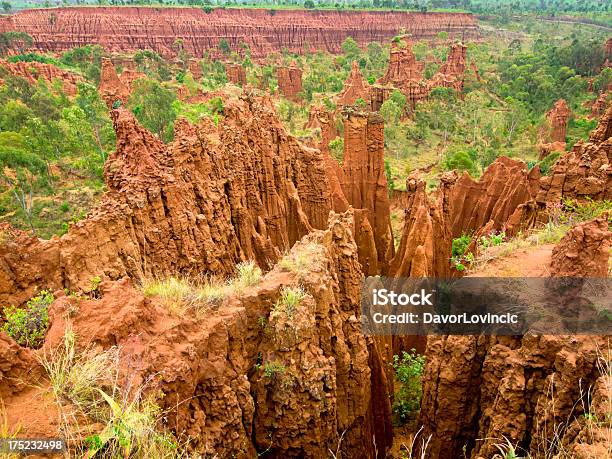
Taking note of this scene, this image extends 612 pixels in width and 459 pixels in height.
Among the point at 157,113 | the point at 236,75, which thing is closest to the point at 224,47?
the point at 236,75

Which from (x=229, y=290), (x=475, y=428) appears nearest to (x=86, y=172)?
(x=229, y=290)

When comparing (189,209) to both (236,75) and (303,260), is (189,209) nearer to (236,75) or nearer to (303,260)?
(303,260)

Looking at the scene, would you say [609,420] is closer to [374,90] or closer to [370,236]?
[370,236]

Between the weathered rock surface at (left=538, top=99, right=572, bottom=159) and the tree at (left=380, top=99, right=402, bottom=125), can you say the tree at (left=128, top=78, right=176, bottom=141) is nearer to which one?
the tree at (left=380, top=99, right=402, bottom=125)

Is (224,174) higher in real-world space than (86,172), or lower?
higher

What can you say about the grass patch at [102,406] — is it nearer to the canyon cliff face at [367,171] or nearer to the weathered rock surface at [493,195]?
the weathered rock surface at [493,195]

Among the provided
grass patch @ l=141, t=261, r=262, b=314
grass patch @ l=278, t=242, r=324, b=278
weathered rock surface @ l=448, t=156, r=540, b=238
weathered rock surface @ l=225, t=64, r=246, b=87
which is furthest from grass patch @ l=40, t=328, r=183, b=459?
weathered rock surface @ l=225, t=64, r=246, b=87

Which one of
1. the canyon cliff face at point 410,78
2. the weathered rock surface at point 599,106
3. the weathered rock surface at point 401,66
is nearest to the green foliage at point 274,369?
the canyon cliff face at point 410,78
